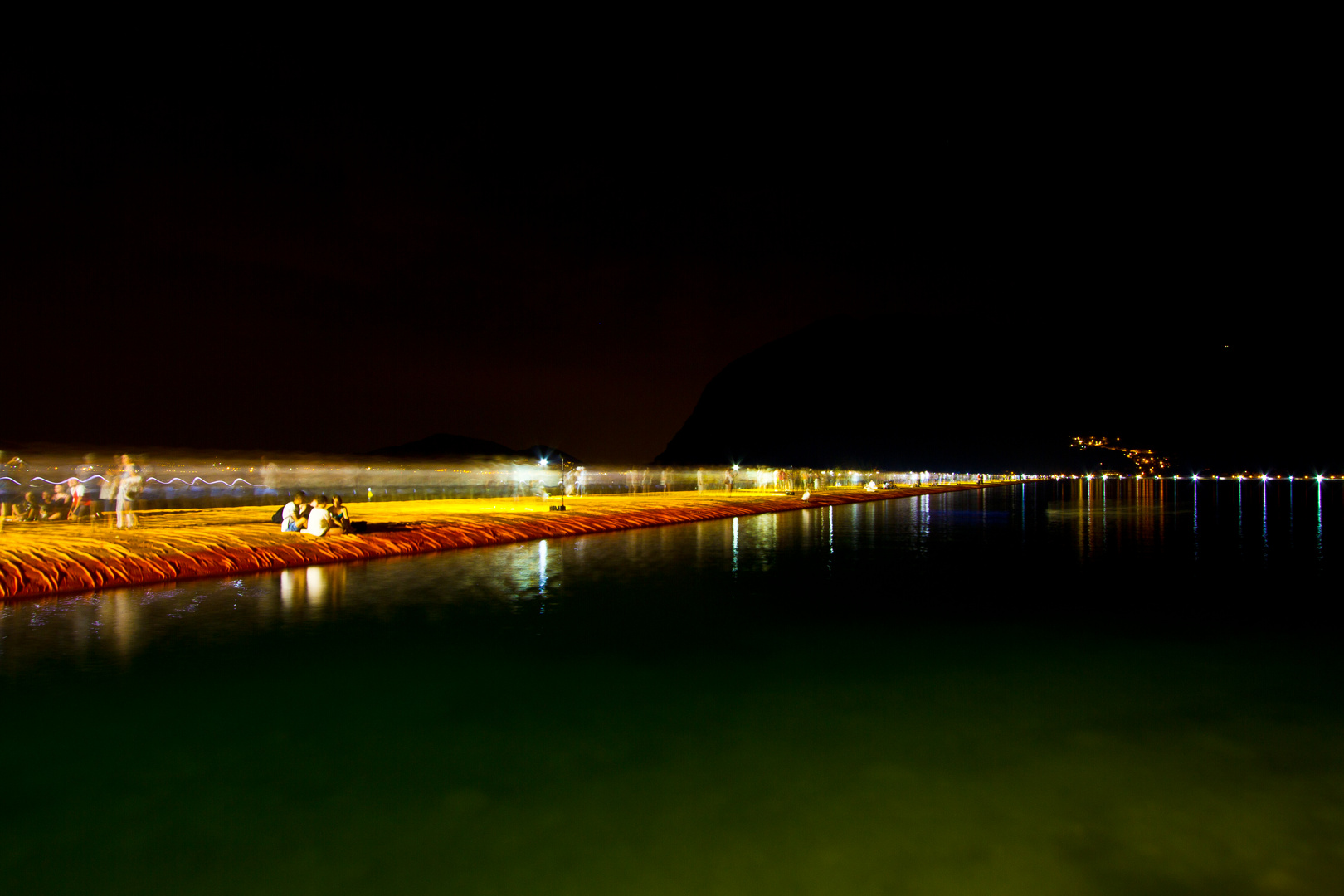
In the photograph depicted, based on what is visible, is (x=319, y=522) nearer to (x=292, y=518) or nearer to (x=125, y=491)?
(x=292, y=518)

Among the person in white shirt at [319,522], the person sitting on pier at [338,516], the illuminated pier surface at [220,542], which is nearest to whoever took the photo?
Result: the illuminated pier surface at [220,542]

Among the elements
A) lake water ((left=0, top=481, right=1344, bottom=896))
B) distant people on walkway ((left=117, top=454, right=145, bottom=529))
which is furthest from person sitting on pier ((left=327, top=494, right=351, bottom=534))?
lake water ((left=0, top=481, right=1344, bottom=896))

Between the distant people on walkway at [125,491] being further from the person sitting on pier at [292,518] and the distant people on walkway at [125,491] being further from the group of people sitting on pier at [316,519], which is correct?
the person sitting on pier at [292,518]

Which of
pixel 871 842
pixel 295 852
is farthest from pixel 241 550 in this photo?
pixel 871 842

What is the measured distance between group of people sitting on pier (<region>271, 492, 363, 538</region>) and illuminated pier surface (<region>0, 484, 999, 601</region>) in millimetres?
338

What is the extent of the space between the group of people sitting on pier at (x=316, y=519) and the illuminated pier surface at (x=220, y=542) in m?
0.34

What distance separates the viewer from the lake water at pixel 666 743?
13.5ft

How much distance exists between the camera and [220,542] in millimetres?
14992

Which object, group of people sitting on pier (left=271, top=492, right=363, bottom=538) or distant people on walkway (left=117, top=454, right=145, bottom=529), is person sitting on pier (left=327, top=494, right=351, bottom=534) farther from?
distant people on walkway (left=117, top=454, right=145, bottom=529)

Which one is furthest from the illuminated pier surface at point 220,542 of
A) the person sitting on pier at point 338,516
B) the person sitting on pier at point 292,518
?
the person sitting on pier at point 338,516

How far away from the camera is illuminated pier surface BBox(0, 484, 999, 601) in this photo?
1211 cm

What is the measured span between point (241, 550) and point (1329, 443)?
249261mm

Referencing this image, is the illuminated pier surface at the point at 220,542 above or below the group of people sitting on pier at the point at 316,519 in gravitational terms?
below

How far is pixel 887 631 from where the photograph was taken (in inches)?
385
